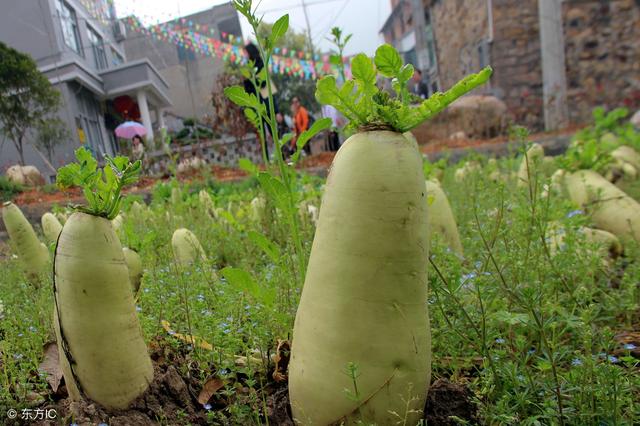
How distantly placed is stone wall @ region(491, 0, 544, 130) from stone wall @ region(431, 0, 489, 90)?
522 mm

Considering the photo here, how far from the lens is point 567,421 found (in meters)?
0.84

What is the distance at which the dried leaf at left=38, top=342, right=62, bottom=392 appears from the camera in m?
1.15

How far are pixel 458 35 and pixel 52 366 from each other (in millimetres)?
13504

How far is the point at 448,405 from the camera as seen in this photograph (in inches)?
36.0

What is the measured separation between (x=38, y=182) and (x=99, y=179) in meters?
9.71

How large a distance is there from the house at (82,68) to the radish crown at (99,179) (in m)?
8.42

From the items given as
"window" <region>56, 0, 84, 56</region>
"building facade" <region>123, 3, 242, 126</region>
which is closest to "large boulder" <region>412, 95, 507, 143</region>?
"window" <region>56, 0, 84, 56</region>

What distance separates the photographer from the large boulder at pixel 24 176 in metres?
8.88

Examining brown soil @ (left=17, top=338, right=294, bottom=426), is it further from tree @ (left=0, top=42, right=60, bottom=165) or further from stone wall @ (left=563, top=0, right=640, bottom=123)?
stone wall @ (left=563, top=0, right=640, bottom=123)

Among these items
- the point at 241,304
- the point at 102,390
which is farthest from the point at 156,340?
the point at 102,390

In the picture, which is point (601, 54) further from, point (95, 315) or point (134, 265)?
point (95, 315)

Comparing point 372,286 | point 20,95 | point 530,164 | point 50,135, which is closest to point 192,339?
point 372,286

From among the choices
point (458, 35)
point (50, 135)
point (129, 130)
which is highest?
point (458, 35)

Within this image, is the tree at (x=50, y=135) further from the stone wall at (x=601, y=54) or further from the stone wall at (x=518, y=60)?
the stone wall at (x=601, y=54)
